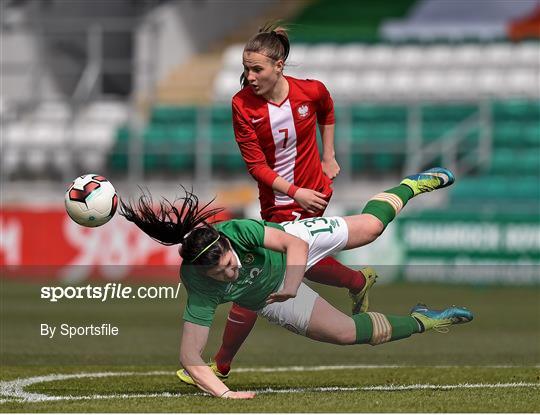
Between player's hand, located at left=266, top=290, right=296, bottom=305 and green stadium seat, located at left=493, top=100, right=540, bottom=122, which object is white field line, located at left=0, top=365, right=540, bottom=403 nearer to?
player's hand, located at left=266, top=290, right=296, bottom=305

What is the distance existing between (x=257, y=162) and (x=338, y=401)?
159cm

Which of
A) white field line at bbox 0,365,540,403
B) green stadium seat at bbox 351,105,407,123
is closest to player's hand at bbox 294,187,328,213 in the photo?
white field line at bbox 0,365,540,403

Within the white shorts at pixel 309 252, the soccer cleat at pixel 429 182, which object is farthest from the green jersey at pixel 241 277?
the soccer cleat at pixel 429 182

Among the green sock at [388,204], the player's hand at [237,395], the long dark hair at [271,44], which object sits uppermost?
the long dark hair at [271,44]

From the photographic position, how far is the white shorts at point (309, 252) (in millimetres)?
7223

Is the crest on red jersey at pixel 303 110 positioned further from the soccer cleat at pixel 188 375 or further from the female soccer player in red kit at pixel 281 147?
the soccer cleat at pixel 188 375

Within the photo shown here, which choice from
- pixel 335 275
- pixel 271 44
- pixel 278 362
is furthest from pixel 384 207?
pixel 278 362

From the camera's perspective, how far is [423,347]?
10.8 metres

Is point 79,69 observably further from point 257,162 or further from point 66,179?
point 257,162

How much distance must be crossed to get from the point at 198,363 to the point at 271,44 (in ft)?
6.47

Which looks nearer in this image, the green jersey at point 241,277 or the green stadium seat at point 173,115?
the green jersey at point 241,277

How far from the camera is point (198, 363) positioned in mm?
6949

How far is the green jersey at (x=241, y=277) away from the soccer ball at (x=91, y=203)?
3.64ft

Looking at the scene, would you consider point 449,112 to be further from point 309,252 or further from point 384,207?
point 309,252
